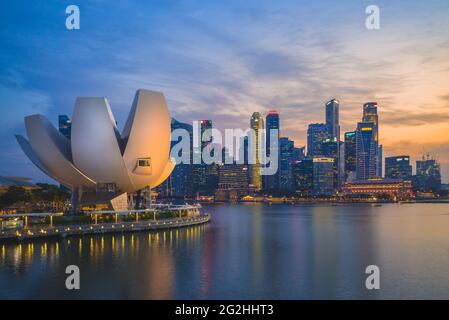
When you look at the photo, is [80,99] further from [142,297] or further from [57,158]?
[142,297]

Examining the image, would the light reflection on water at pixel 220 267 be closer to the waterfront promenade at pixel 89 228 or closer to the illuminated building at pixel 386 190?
the waterfront promenade at pixel 89 228

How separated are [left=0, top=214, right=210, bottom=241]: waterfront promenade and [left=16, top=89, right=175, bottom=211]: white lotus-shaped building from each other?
4.58m

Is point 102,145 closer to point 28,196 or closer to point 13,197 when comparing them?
point 13,197

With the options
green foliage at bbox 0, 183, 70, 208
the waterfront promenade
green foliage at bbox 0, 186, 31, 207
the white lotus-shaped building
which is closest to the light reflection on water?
the waterfront promenade

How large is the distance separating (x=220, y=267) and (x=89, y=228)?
688 inches

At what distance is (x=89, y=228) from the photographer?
38.0 metres

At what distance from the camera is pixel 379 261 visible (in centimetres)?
2766

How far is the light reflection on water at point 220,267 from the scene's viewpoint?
19.3m

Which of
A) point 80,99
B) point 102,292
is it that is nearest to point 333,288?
point 102,292

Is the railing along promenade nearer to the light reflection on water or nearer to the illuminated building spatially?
the light reflection on water

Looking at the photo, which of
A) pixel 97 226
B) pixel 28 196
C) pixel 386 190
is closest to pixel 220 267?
pixel 97 226

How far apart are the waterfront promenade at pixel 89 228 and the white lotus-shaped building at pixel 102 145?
4.58 metres

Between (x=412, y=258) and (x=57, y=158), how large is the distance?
3037cm
